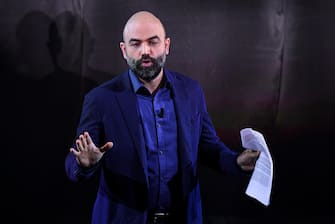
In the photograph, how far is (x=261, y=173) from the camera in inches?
61.1

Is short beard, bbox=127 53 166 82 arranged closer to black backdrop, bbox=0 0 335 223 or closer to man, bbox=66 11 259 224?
man, bbox=66 11 259 224

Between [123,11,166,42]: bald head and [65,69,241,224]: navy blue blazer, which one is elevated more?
[123,11,166,42]: bald head

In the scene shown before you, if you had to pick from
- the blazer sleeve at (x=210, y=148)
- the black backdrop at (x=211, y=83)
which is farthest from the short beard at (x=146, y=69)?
the black backdrop at (x=211, y=83)

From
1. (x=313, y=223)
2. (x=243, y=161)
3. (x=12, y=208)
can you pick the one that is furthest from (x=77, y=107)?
(x=313, y=223)

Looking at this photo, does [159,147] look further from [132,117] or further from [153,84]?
[153,84]

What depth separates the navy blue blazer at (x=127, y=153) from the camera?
1.67 metres

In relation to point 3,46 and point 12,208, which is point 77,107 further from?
point 12,208

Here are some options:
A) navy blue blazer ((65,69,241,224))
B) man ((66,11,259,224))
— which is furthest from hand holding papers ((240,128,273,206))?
navy blue blazer ((65,69,241,224))

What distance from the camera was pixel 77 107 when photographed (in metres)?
2.69

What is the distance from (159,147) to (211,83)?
1072 millimetres

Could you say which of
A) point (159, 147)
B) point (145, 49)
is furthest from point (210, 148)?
point (145, 49)

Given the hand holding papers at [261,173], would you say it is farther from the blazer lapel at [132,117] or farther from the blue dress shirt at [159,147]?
the blazer lapel at [132,117]

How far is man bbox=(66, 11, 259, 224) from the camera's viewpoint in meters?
1.68

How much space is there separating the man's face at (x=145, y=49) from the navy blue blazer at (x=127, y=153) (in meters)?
0.09
